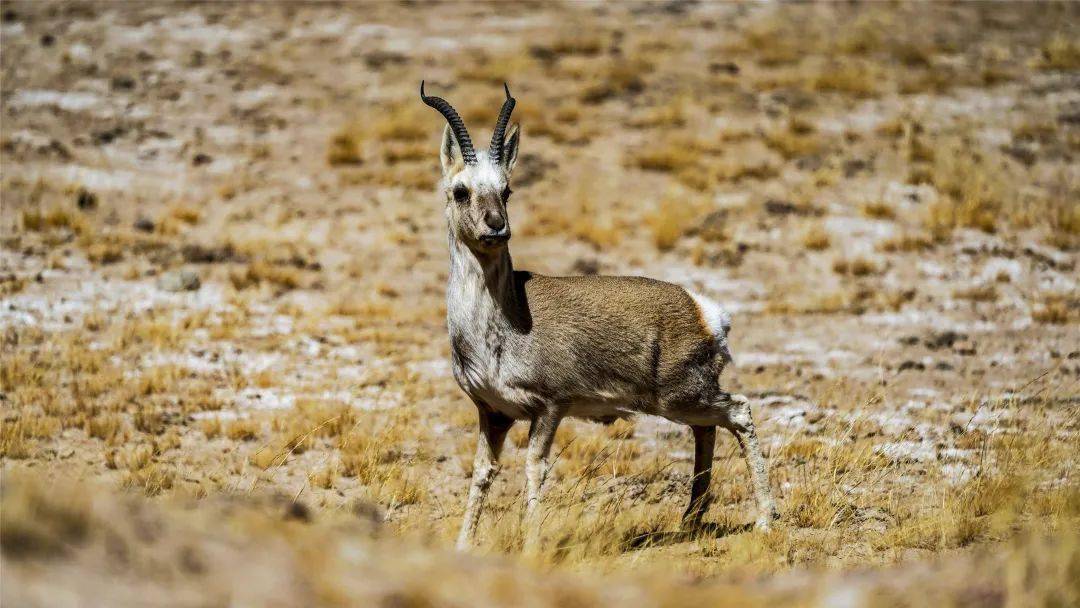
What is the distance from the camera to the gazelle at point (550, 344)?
6457 mm

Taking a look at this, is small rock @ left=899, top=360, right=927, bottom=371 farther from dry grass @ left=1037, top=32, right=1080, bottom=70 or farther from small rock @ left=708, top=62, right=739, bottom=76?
dry grass @ left=1037, top=32, right=1080, bottom=70

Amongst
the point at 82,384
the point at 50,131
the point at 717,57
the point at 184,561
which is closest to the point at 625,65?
the point at 717,57

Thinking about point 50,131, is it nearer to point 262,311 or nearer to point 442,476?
point 262,311

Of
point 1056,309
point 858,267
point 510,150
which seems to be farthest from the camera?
point 858,267

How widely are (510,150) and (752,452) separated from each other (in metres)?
2.87

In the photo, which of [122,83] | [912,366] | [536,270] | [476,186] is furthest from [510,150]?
[122,83]

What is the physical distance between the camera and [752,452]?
7020mm

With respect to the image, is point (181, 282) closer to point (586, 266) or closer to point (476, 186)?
point (586, 266)

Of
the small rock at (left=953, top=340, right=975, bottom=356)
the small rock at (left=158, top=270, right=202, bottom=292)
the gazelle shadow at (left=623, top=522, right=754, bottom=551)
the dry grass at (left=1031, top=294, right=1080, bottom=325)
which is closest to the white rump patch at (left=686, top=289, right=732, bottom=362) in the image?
Answer: the gazelle shadow at (left=623, top=522, right=754, bottom=551)

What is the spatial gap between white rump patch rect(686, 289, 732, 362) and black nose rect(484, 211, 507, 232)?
1647 mm

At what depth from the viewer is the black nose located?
634cm

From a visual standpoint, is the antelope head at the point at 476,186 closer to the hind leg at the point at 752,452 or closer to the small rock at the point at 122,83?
the hind leg at the point at 752,452

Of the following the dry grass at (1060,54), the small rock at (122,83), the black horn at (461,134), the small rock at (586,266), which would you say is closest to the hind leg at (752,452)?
the black horn at (461,134)

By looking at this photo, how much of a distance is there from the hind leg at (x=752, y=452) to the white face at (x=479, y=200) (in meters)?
2.05
